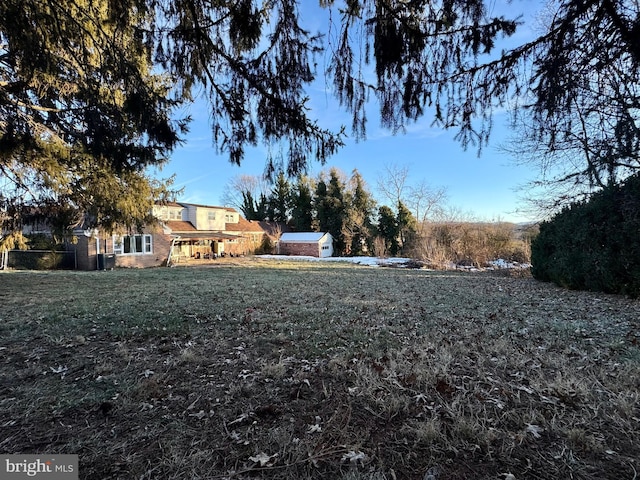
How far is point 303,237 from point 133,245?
50.3 feet

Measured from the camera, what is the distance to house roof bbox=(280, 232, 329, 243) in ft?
95.8

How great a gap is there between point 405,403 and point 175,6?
3907 millimetres

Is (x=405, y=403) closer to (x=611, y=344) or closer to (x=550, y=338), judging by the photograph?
(x=550, y=338)

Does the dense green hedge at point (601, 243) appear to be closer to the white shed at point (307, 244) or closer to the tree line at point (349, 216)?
the tree line at point (349, 216)

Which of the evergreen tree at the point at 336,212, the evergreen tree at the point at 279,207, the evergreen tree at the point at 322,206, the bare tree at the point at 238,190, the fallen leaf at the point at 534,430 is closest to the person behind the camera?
the fallen leaf at the point at 534,430

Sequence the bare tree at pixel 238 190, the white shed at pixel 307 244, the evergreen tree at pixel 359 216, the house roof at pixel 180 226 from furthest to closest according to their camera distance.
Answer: the bare tree at pixel 238 190 → the white shed at pixel 307 244 → the evergreen tree at pixel 359 216 → the house roof at pixel 180 226

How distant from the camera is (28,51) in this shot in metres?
3.12

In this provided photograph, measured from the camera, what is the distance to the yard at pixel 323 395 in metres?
1.76

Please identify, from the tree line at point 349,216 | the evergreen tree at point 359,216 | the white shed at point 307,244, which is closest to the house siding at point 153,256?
the tree line at point 349,216

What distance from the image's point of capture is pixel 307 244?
2936 cm

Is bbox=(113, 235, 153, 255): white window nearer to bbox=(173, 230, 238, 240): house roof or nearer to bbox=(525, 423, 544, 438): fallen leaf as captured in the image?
bbox=(173, 230, 238, 240): house roof

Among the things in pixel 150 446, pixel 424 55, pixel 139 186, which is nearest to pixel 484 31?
pixel 424 55

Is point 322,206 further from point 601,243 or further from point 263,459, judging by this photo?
point 263,459

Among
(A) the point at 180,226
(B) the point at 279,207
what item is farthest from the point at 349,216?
(A) the point at 180,226
